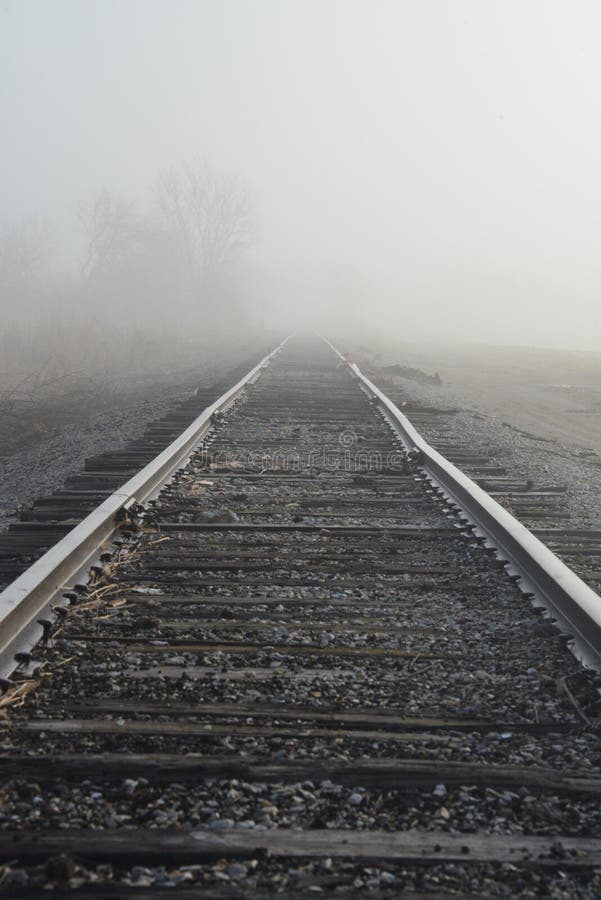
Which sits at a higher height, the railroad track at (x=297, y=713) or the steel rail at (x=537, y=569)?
the steel rail at (x=537, y=569)

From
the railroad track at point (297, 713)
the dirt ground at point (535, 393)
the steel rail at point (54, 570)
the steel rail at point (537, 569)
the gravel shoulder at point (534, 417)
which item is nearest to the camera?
the railroad track at point (297, 713)

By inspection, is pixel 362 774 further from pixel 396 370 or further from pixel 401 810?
pixel 396 370

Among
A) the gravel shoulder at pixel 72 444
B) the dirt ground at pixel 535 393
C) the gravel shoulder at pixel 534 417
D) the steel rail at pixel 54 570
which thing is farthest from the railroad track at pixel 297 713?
the dirt ground at pixel 535 393

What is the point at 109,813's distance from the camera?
213cm

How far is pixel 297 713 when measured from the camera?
2723mm

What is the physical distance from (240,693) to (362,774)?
25.1 inches

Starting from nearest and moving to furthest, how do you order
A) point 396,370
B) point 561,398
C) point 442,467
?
point 442,467 < point 561,398 < point 396,370

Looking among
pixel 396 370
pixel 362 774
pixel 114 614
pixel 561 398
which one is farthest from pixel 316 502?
pixel 396 370

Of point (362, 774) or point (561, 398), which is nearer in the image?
point (362, 774)

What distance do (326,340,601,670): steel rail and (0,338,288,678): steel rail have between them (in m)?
1.95

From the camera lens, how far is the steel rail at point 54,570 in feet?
10.0

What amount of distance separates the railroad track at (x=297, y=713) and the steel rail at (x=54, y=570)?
2 centimetres

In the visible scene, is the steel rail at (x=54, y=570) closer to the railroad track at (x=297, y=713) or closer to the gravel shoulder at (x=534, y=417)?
the railroad track at (x=297, y=713)

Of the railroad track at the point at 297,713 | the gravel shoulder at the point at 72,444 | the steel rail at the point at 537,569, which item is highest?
the steel rail at the point at 537,569
